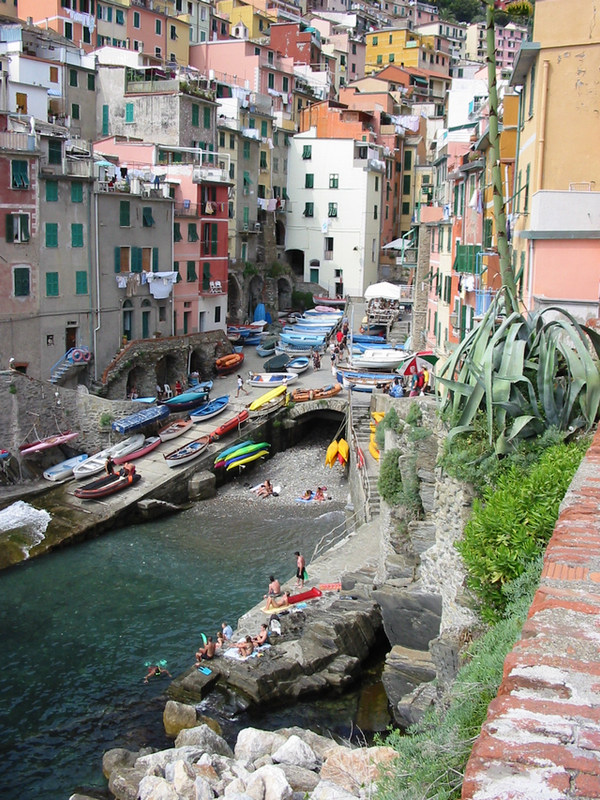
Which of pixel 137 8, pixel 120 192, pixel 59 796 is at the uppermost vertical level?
pixel 137 8

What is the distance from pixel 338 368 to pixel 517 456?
33.5 meters

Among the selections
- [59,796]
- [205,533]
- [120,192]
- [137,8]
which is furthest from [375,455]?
[137,8]

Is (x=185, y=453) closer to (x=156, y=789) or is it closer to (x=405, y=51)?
(x=156, y=789)

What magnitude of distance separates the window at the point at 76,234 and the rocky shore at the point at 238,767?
1123 inches

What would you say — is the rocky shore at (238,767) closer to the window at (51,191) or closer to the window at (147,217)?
the window at (51,191)

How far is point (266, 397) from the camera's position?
140 feet

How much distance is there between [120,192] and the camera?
43.3 m

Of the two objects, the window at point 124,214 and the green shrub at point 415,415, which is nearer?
the green shrub at point 415,415

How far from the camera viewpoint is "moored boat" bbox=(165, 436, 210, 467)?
122ft

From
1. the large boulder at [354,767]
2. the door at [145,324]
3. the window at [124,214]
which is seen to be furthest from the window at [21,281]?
the large boulder at [354,767]

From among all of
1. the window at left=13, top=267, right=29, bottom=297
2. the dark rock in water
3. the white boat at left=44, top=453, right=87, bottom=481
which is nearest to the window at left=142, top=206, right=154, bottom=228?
the window at left=13, top=267, right=29, bottom=297

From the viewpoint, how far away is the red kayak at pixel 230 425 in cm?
3959

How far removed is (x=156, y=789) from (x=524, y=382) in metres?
9.50

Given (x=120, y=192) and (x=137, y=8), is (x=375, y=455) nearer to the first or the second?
(x=120, y=192)
